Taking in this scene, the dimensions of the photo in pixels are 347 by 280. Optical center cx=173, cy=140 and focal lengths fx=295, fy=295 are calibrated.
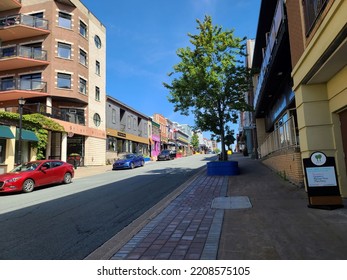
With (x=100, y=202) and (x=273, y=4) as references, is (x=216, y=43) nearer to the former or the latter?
(x=273, y=4)

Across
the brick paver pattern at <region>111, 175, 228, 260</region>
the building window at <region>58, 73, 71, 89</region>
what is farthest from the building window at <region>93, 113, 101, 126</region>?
the brick paver pattern at <region>111, 175, 228, 260</region>

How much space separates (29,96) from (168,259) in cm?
2775

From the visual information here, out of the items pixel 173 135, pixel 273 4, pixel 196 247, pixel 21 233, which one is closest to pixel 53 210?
pixel 21 233

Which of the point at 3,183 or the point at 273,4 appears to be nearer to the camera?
the point at 3,183

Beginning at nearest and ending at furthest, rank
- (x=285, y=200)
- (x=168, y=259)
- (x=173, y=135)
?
(x=168, y=259) < (x=285, y=200) < (x=173, y=135)

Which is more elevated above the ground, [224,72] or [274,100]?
[224,72]

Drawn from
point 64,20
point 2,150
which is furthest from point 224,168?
point 64,20

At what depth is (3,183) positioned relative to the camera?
12.8 meters

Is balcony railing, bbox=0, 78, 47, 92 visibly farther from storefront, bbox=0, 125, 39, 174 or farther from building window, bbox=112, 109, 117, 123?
building window, bbox=112, 109, 117, 123

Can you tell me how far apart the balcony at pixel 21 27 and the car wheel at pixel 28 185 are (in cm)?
2031

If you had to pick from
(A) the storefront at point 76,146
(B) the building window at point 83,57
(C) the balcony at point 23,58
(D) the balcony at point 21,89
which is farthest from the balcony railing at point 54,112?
(B) the building window at point 83,57

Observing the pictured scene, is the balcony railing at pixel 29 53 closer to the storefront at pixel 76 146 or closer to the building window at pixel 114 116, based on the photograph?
the storefront at pixel 76 146

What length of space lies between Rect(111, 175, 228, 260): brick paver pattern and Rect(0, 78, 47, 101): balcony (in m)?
23.9

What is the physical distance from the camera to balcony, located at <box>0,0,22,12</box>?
2958cm
